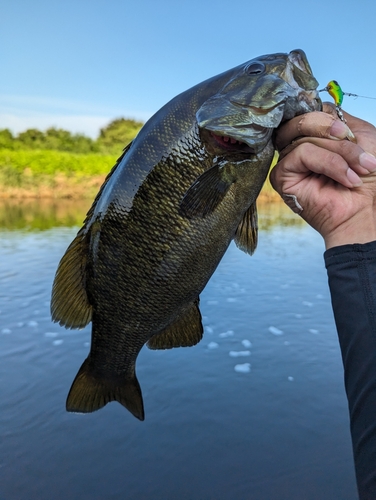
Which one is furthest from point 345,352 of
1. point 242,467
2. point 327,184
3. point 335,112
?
point 242,467

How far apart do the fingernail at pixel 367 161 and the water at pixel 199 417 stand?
3251 mm

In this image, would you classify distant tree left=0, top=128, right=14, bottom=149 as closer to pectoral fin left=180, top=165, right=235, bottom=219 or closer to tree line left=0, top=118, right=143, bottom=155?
tree line left=0, top=118, right=143, bottom=155

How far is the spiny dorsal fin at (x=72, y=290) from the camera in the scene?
5.65 ft

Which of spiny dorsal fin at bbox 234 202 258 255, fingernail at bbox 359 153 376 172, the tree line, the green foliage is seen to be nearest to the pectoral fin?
spiny dorsal fin at bbox 234 202 258 255

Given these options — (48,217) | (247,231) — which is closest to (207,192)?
(247,231)

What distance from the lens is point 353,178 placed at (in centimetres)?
149

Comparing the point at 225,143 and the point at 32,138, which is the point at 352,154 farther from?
the point at 32,138

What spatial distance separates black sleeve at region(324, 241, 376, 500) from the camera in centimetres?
129

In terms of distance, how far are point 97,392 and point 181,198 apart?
3.33 feet

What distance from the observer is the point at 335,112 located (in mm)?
1632

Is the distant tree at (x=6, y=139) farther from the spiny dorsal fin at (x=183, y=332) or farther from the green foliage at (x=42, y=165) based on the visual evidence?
the spiny dorsal fin at (x=183, y=332)

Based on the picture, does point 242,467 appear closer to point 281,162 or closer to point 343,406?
point 343,406

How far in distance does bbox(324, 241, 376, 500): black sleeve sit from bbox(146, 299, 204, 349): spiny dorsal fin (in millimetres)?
630

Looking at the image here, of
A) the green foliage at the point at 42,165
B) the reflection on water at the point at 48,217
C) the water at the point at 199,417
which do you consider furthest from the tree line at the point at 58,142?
the water at the point at 199,417
